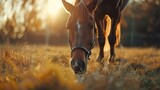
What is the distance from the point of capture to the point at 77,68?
5.79 m

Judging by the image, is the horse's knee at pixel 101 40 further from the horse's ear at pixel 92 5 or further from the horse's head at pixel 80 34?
the horse's head at pixel 80 34

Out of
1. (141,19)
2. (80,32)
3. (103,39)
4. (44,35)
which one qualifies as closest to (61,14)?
(44,35)

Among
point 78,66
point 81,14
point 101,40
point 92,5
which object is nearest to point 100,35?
point 101,40

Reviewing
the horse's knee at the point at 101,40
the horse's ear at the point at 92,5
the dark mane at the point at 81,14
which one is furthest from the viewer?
the horse's knee at the point at 101,40

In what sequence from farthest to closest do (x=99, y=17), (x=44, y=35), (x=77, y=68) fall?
(x=44, y=35) < (x=99, y=17) < (x=77, y=68)

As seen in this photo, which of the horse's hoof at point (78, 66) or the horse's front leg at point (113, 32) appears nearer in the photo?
the horse's hoof at point (78, 66)

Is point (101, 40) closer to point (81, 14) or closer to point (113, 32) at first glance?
point (113, 32)

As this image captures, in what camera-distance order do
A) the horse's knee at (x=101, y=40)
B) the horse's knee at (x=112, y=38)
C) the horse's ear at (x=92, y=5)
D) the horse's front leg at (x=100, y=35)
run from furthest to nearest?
1. the horse's knee at (x=112, y=38)
2. the horse's knee at (x=101, y=40)
3. the horse's front leg at (x=100, y=35)
4. the horse's ear at (x=92, y=5)

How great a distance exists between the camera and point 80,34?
607 cm

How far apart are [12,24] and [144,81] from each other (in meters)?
3.10

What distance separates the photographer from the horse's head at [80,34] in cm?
583

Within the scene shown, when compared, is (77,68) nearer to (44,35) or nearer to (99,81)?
(99,81)

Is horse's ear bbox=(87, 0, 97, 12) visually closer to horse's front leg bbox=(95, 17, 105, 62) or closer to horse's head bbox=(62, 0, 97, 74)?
horse's head bbox=(62, 0, 97, 74)

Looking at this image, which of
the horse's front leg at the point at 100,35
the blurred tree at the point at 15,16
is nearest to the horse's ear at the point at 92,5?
the blurred tree at the point at 15,16
